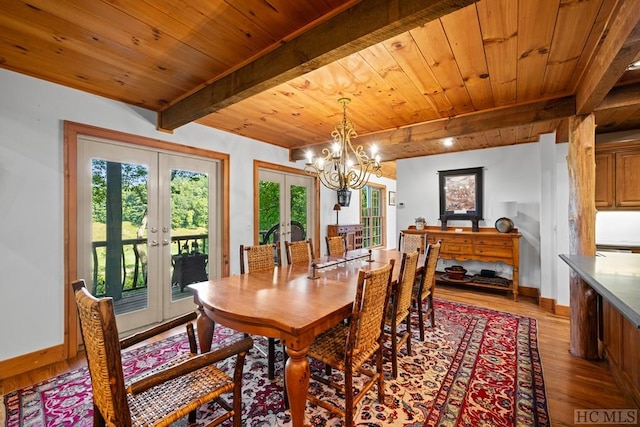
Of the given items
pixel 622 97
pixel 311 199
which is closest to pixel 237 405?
pixel 622 97

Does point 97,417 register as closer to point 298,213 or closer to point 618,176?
point 298,213

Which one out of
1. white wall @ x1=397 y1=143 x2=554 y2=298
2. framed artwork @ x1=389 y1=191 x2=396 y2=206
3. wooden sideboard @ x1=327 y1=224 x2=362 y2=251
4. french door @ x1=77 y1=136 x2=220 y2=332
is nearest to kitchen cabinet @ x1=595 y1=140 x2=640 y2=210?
white wall @ x1=397 y1=143 x2=554 y2=298

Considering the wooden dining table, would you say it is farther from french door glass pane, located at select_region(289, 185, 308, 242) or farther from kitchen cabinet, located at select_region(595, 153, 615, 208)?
kitchen cabinet, located at select_region(595, 153, 615, 208)

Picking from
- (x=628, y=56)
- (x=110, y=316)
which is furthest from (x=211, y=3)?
(x=628, y=56)

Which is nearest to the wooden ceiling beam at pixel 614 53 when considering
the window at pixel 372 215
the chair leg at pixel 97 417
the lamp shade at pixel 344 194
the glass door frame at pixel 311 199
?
the lamp shade at pixel 344 194

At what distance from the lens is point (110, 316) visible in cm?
100

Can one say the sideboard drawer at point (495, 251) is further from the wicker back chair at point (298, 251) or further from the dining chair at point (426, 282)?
the wicker back chair at point (298, 251)

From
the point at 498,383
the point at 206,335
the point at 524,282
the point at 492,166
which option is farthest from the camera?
the point at 492,166

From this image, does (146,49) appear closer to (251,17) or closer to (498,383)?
(251,17)

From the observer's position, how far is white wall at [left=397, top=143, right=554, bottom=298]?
433cm

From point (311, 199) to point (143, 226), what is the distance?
281 cm

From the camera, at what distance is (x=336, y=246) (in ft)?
12.2

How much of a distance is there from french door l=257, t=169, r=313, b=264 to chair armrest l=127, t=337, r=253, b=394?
298 centimetres

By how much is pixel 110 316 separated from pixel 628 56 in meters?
2.81
